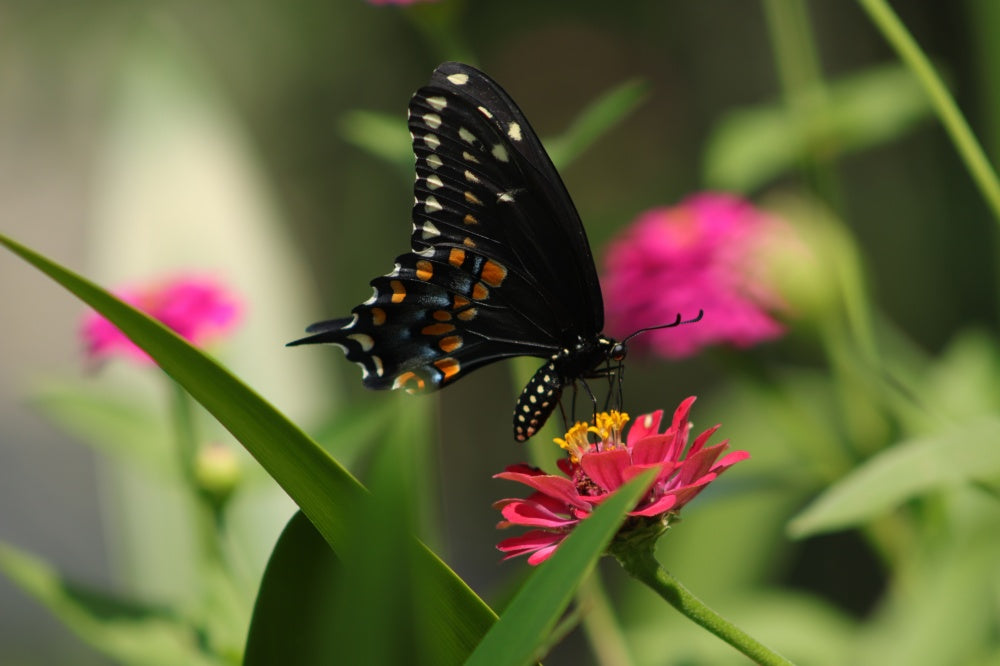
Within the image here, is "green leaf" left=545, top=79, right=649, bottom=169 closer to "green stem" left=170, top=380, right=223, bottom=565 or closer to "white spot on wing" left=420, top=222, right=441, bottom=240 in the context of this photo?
"white spot on wing" left=420, top=222, right=441, bottom=240

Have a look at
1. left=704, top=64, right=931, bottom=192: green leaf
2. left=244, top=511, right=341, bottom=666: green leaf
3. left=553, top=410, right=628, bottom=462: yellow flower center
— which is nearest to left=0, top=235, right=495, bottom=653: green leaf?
left=244, top=511, right=341, bottom=666: green leaf

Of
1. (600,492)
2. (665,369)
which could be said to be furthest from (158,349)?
(665,369)

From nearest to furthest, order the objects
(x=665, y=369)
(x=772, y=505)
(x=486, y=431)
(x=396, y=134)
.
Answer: (x=396, y=134) → (x=772, y=505) → (x=665, y=369) → (x=486, y=431)

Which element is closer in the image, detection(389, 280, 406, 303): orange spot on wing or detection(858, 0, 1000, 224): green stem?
detection(858, 0, 1000, 224): green stem

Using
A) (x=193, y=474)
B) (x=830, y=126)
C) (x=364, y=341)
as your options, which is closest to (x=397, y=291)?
(x=364, y=341)

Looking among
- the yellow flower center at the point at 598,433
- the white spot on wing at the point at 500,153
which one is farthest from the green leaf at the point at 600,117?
the yellow flower center at the point at 598,433

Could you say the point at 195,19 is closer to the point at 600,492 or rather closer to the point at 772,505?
the point at 772,505
